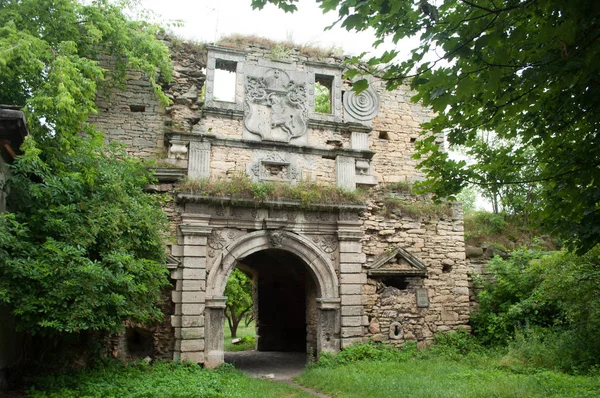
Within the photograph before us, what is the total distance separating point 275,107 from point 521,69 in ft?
23.7

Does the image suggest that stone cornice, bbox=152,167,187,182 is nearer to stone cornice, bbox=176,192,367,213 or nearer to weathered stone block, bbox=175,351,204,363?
stone cornice, bbox=176,192,367,213

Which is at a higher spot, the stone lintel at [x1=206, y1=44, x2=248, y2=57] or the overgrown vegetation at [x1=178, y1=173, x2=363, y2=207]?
the stone lintel at [x1=206, y1=44, x2=248, y2=57]

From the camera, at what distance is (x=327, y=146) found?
440 inches

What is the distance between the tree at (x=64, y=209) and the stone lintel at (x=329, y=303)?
11.2 feet

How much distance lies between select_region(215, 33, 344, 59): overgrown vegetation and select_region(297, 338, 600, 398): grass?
676cm

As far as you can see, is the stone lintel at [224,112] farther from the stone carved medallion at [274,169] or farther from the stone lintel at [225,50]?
the stone lintel at [225,50]

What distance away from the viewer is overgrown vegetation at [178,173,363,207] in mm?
9795

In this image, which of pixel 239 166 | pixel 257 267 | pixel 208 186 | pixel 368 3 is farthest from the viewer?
pixel 257 267

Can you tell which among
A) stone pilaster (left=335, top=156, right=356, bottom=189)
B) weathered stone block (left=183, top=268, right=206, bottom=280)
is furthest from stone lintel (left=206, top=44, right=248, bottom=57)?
weathered stone block (left=183, top=268, right=206, bottom=280)

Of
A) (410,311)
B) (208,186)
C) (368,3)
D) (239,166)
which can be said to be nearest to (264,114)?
(239,166)

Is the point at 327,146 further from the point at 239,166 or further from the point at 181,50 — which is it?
the point at 181,50

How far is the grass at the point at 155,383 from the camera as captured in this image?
22.1ft

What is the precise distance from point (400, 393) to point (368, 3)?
528 centimetres

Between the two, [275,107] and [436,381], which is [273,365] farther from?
[275,107]
